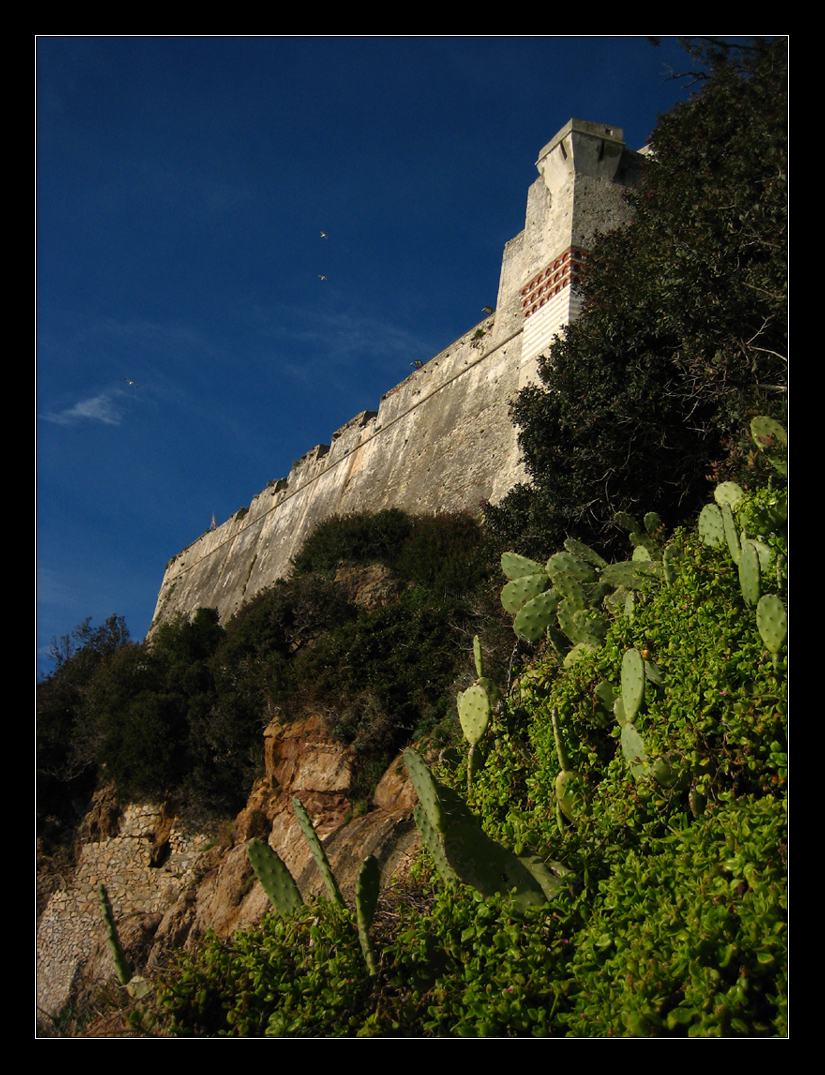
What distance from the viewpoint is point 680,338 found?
263 inches

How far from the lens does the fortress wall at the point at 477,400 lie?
40.4 ft

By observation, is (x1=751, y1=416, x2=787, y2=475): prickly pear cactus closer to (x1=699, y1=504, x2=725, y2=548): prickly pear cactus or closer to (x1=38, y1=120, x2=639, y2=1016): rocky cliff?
(x1=699, y1=504, x2=725, y2=548): prickly pear cactus

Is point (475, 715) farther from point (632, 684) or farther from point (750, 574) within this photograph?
point (750, 574)

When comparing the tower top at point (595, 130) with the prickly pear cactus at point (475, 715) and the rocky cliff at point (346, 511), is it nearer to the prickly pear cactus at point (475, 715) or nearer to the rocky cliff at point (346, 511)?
the rocky cliff at point (346, 511)

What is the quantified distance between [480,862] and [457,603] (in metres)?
5.98

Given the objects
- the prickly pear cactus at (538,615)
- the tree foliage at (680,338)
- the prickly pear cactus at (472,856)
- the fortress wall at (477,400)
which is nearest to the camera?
the prickly pear cactus at (472,856)

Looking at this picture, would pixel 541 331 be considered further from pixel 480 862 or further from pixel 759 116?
pixel 480 862

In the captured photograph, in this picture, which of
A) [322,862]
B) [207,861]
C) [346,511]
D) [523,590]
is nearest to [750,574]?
[523,590]

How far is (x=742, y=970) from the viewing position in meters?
2.25

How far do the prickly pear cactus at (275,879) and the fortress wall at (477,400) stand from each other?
8.76 meters

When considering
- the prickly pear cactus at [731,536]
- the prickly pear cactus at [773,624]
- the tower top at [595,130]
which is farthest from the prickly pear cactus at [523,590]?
the tower top at [595,130]

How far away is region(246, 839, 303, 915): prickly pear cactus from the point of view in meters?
3.23

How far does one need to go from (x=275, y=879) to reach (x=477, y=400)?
12.6m
